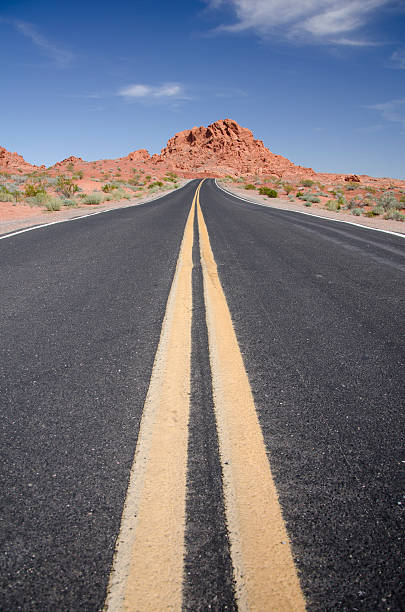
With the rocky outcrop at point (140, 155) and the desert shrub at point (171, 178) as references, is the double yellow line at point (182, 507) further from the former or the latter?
the rocky outcrop at point (140, 155)

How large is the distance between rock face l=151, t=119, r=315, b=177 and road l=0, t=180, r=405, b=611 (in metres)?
118

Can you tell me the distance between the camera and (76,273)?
487 centimetres

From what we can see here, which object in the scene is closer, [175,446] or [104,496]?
[104,496]

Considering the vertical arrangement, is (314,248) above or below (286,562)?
above

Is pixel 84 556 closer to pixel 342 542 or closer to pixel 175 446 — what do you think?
pixel 175 446

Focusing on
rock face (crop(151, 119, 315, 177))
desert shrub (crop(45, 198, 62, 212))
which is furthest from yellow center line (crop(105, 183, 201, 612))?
rock face (crop(151, 119, 315, 177))

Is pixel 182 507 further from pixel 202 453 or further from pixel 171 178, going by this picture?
pixel 171 178

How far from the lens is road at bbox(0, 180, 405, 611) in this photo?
1.12 metres

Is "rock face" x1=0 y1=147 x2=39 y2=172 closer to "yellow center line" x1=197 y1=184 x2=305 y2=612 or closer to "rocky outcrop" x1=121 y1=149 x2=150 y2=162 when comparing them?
"rocky outcrop" x1=121 y1=149 x2=150 y2=162

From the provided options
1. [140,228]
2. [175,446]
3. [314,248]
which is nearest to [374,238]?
[314,248]

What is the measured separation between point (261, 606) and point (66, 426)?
1176 mm

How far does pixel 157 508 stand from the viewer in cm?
135

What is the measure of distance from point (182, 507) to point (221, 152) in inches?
5457

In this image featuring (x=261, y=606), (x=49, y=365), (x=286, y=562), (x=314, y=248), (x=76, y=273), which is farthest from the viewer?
(x=314, y=248)
